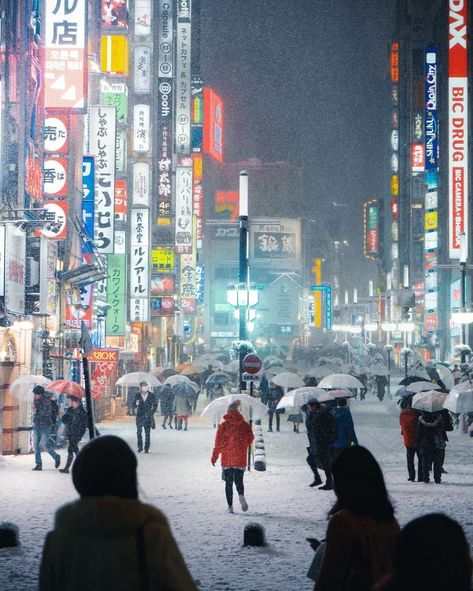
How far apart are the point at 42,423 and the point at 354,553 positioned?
1577 centimetres

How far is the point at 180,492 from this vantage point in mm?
15914

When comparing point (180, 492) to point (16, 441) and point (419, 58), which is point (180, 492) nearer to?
point (16, 441)

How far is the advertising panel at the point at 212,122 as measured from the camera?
353 feet

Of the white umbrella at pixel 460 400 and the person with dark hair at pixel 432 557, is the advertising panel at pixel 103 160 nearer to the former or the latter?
the white umbrella at pixel 460 400

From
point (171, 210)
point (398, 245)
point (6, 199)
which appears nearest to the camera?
point (6, 199)

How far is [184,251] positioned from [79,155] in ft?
86.7

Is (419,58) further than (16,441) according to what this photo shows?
Yes

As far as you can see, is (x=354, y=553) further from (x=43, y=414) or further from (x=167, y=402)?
(x=167, y=402)

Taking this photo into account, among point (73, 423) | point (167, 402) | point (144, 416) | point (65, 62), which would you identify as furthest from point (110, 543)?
point (167, 402)

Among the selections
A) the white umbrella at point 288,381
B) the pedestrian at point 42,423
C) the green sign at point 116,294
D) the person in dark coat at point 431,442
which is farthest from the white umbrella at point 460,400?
the green sign at point 116,294

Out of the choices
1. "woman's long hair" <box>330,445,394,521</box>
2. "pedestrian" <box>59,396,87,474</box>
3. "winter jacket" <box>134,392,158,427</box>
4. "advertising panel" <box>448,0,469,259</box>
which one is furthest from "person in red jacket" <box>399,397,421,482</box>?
"advertising panel" <box>448,0,469,259</box>

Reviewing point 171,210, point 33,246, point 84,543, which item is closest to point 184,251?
point 171,210

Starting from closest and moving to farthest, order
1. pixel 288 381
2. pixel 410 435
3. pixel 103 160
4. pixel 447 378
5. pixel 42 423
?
1. pixel 410 435
2. pixel 42 423
3. pixel 288 381
4. pixel 103 160
5. pixel 447 378

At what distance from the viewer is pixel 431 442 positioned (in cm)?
1683
